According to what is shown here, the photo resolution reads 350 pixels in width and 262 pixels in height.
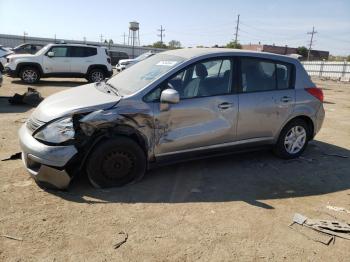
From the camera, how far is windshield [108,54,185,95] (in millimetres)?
4619

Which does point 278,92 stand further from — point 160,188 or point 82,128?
point 82,128

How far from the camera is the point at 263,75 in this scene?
5.39m

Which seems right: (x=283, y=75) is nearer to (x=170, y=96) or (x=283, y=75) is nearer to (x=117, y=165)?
(x=170, y=96)

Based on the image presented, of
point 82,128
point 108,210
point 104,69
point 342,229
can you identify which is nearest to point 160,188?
point 108,210

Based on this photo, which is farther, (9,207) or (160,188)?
(160,188)

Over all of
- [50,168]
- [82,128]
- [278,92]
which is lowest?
[50,168]

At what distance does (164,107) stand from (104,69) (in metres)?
13.2

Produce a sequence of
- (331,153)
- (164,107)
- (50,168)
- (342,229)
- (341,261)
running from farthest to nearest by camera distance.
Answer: (331,153) → (164,107) → (50,168) → (342,229) → (341,261)

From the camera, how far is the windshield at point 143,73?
4.62 meters

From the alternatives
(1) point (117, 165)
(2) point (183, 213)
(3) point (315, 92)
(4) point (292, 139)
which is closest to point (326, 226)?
(2) point (183, 213)

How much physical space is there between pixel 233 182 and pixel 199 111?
1.12m

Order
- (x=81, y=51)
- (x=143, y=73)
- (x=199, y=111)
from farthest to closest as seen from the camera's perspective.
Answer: (x=81, y=51)
(x=143, y=73)
(x=199, y=111)

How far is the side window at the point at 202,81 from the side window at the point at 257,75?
265 millimetres

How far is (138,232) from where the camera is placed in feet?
11.4
